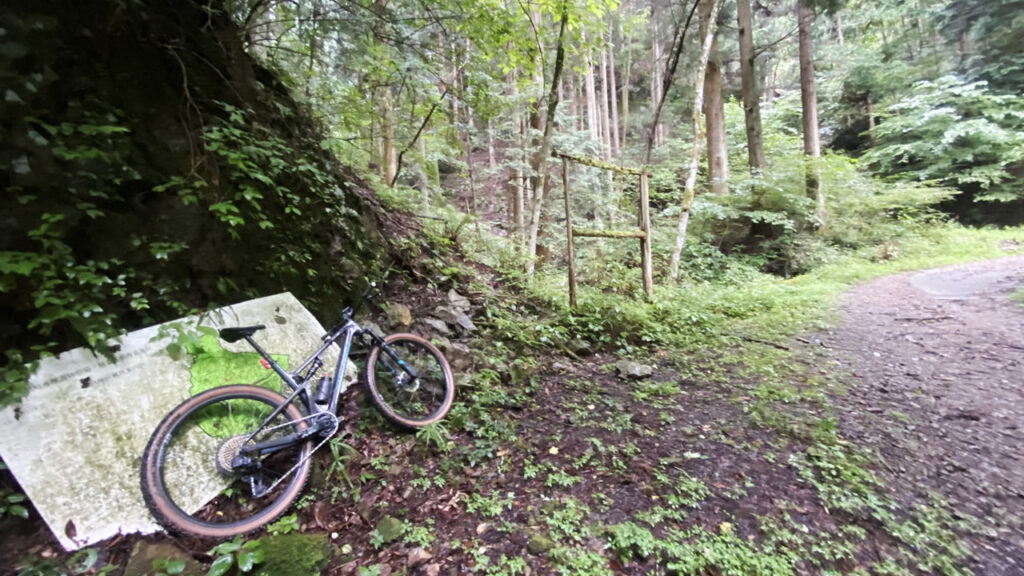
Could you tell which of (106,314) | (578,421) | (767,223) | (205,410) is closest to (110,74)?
(106,314)

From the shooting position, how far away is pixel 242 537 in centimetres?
235

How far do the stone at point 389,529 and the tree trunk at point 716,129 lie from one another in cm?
1238

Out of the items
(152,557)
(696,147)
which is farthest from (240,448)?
(696,147)

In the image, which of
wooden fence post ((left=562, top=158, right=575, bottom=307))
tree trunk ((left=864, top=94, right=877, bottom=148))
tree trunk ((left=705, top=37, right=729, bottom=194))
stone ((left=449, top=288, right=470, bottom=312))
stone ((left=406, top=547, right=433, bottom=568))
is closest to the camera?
stone ((left=406, top=547, right=433, bottom=568))

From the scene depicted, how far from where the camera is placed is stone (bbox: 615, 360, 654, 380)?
4.79 m

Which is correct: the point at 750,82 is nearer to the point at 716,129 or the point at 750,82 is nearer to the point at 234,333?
the point at 716,129

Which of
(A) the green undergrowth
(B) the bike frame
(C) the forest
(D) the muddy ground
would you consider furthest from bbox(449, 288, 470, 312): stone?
(B) the bike frame

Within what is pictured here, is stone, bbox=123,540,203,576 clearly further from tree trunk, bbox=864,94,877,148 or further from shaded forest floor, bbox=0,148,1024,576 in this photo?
tree trunk, bbox=864,94,877,148

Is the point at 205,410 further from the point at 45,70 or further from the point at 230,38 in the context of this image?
the point at 230,38

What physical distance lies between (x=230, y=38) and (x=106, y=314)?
2883mm

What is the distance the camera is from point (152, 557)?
217cm

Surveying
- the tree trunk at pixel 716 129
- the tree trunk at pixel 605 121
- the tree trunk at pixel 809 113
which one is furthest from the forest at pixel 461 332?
the tree trunk at pixel 605 121

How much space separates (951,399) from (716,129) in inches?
404

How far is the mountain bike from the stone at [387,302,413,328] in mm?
1096
